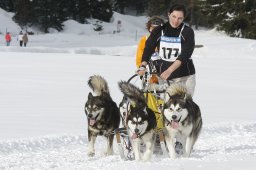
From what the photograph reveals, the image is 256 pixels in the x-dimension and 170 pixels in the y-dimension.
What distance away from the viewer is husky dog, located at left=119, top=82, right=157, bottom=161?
614 centimetres

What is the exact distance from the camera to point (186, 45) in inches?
260

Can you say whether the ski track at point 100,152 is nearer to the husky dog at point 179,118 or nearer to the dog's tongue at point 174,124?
the husky dog at point 179,118

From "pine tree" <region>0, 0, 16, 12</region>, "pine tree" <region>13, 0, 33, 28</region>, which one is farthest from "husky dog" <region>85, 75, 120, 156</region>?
"pine tree" <region>0, 0, 16, 12</region>

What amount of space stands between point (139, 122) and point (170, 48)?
1119 mm

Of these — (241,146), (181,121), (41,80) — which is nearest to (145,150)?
(181,121)

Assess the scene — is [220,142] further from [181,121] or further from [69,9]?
[69,9]

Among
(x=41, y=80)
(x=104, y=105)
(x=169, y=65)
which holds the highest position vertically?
(x=169, y=65)

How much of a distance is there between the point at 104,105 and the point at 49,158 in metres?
0.99

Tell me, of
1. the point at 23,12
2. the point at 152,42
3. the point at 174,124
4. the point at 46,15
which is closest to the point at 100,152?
the point at 174,124

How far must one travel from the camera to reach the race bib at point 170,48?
669 cm

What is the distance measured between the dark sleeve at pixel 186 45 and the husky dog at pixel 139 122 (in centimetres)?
66

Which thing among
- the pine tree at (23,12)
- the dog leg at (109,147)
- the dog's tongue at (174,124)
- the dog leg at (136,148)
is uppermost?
the pine tree at (23,12)

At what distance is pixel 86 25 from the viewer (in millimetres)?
57688

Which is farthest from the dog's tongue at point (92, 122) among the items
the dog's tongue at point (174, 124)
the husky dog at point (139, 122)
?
the dog's tongue at point (174, 124)
